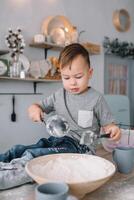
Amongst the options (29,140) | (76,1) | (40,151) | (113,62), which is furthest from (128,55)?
(40,151)

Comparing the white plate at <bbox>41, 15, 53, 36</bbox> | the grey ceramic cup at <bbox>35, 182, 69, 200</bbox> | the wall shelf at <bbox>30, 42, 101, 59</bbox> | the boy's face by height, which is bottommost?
the grey ceramic cup at <bbox>35, 182, 69, 200</bbox>

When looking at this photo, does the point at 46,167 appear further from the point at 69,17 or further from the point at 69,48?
the point at 69,17

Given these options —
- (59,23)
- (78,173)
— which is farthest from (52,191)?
(59,23)

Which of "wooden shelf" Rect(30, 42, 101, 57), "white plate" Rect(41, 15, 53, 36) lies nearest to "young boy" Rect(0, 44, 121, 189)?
"wooden shelf" Rect(30, 42, 101, 57)

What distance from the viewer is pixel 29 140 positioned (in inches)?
129

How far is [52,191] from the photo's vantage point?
65 centimetres

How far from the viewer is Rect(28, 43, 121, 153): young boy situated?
3.79ft

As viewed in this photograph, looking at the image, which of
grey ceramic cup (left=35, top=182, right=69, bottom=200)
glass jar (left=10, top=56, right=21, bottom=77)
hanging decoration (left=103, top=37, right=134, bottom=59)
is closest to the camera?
grey ceramic cup (left=35, top=182, right=69, bottom=200)

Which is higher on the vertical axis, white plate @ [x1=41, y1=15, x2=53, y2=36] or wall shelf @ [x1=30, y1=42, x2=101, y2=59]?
white plate @ [x1=41, y1=15, x2=53, y2=36]

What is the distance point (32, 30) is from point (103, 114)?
222 centimetres

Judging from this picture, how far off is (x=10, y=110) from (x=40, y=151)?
2.08 m

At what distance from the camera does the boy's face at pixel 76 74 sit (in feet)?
3.82

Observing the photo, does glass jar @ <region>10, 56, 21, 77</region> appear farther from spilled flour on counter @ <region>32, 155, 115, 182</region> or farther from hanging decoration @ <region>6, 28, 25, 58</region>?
spilled flour on counter @ <region>32, 155, 115, 182</region>

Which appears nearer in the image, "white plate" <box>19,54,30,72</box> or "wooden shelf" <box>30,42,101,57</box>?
"white plate" <box>19,54,30,72</box>
